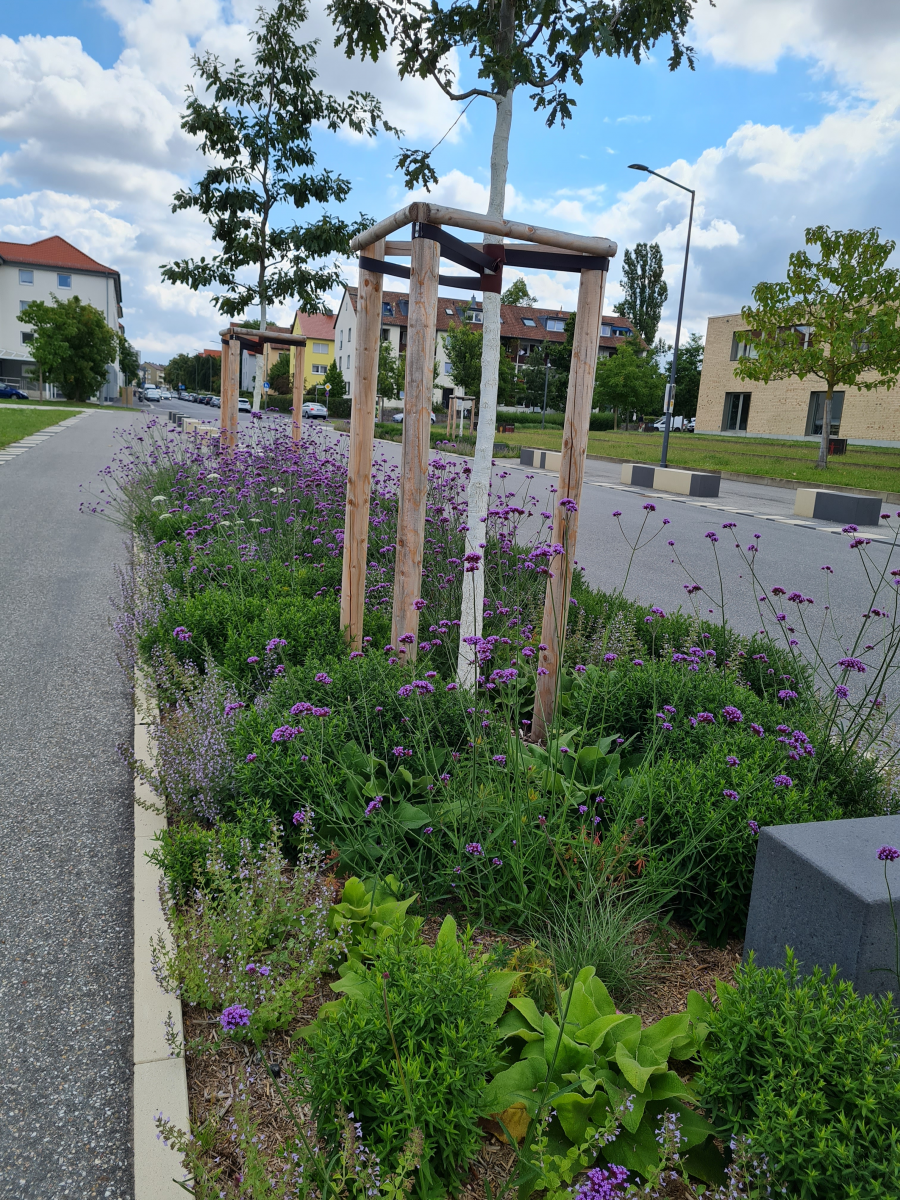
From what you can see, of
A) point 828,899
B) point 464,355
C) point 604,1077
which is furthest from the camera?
point 464,355

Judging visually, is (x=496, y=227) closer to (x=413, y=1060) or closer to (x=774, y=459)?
(x=413, y=1060)

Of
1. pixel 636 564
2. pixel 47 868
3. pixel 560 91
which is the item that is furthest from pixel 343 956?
pixel 636 564

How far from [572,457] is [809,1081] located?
2.90m

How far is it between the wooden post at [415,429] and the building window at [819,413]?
43.0 m

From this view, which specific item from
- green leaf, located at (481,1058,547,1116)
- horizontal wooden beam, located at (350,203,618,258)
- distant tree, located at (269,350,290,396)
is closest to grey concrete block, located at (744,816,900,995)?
green leaf, located at (481,1058,547,1116)

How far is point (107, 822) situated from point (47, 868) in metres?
0.39

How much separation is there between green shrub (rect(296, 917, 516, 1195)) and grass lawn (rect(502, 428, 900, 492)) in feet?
58.4

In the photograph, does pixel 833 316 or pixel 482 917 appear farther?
pixel 833 316

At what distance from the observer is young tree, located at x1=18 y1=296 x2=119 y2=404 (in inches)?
2012

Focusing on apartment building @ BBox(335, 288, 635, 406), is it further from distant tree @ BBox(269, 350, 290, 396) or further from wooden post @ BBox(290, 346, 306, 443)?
wooden post @ BBox(290, 346, 306, 443)

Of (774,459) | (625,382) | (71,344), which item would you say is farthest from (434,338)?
(71,344)

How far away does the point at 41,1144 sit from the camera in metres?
2.01

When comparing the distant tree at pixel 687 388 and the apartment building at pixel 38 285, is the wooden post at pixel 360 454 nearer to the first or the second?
the distant tree at pixel 687 388

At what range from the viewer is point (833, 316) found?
24828 mm
